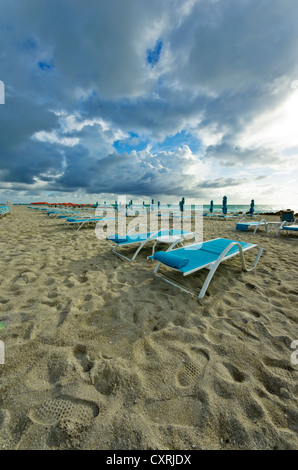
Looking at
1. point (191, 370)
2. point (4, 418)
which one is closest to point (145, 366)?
point (191, 370)

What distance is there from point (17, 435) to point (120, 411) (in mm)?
620

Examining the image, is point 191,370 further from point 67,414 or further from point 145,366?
point 67,414

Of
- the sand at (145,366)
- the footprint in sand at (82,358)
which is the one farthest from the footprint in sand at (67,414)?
the footprint in sand at (82,358)

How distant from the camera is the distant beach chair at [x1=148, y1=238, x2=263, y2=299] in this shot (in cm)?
267

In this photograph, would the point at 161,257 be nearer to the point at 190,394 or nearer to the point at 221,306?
the point at 221,306

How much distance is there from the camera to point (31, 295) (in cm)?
253

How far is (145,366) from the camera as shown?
1.54 meters

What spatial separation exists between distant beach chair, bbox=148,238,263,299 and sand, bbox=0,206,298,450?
0.36 metres

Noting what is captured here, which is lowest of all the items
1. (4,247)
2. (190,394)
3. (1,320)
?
(190,394)

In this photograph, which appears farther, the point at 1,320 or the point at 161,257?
the point at 161,257

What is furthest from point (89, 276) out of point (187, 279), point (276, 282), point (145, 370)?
point (276, 282)

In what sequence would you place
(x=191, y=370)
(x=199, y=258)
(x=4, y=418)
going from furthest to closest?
(x=199, y=258), (x=191, y=370), (x=4, y=418)

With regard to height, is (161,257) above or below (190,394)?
above

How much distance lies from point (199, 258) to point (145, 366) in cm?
207
